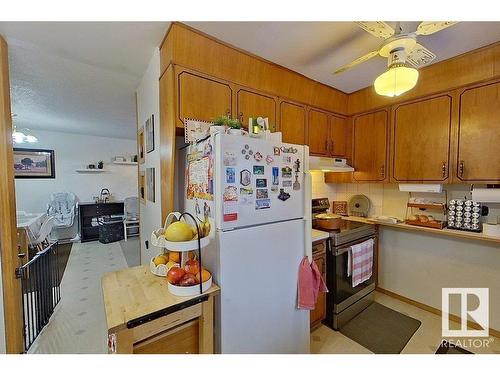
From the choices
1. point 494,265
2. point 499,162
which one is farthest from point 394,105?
point 494,265

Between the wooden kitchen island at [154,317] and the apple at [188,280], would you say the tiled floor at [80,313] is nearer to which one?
the wooden kitchen island at [154,317]

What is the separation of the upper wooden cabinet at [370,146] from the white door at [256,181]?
4.60 ft

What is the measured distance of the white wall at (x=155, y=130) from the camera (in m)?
1.82

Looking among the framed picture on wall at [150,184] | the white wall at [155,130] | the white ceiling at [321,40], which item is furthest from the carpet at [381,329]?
the white ceiling at [321,40]

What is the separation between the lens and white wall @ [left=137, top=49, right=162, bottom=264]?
1.82 metres

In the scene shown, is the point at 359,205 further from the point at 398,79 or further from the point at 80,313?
the point at 80,313

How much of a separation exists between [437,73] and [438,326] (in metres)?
2.32

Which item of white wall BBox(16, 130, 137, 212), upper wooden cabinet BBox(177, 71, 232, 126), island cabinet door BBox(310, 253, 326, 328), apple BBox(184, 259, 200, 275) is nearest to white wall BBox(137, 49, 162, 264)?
upper wooden cabinet BBox(177, 71, 232, 126)

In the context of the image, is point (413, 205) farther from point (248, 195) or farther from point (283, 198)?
point (248, 195)

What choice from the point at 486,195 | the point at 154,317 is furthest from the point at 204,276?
the point at 486,195

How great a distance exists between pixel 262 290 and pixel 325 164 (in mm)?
1458

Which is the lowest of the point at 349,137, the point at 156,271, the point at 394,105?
the point at 156,271

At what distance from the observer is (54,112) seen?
3.46 m

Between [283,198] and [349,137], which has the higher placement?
[349,137]
